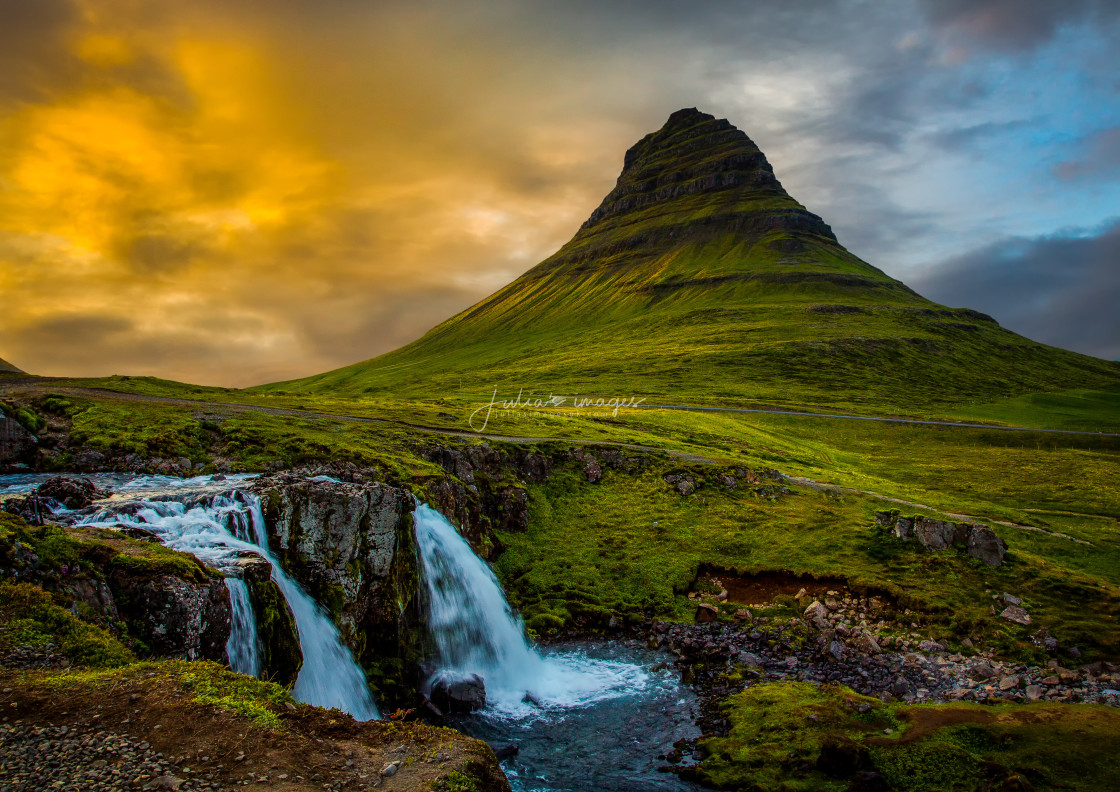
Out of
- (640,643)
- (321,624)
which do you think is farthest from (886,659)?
(321,624)

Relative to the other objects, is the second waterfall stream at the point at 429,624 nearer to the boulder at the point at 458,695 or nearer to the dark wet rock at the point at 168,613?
the boulder at the point at 458,695

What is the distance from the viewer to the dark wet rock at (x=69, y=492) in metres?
21.3

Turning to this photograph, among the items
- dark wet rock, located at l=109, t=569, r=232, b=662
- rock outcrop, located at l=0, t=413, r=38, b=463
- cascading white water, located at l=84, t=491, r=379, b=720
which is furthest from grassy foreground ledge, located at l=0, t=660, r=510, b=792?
rock outcrop, located at l=0, t=413, r=38, b=463

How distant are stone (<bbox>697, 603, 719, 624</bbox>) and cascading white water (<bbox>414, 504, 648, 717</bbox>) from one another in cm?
545

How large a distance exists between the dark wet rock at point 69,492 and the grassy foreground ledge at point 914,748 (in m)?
23.2

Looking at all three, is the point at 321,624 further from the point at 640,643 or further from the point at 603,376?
the point at 603,376

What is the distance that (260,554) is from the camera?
20188 millimetres

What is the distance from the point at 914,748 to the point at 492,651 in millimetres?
16388

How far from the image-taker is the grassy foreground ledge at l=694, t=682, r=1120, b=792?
1619 centimetres

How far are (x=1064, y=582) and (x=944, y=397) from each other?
423 ft

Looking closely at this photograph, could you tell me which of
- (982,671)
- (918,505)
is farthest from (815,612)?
(918,505)

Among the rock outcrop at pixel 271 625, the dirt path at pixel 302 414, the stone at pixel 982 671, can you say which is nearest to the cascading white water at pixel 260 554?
the rock outcrop at pixel 271 625

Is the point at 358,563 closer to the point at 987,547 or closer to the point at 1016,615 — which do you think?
the point at 1016,615

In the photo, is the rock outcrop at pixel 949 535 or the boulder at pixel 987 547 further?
the rock outcrop at pixel 949 535
